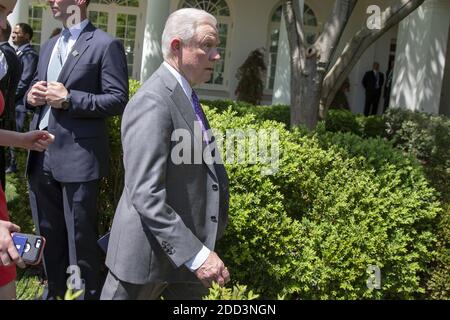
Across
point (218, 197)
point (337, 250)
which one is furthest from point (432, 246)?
point (218, 197)

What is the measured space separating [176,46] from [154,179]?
634 millimetres

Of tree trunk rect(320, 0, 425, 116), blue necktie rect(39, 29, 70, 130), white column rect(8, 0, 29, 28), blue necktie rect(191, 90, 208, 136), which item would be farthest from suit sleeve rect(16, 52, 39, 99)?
white column rect(8, 0, 29, 28)

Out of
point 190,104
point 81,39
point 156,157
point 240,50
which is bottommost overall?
point 156,157

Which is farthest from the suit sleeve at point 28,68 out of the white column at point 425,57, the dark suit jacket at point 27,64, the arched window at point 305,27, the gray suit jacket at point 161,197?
the arched window at point 305,27

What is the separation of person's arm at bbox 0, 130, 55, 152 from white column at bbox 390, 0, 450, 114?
39.0 feet

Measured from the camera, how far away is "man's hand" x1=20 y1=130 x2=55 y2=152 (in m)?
3.09

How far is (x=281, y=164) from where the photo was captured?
4.32 m

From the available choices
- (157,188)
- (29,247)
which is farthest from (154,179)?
(29,247)

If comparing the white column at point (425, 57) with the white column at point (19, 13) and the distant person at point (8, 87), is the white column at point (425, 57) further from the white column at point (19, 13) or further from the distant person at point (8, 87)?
the distant person at point (8, 87)

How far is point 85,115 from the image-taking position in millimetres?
4023

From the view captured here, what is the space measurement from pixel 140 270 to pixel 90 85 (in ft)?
5.59

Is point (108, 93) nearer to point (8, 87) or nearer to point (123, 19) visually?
point (8, 87)

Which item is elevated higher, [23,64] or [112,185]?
[23,64]
